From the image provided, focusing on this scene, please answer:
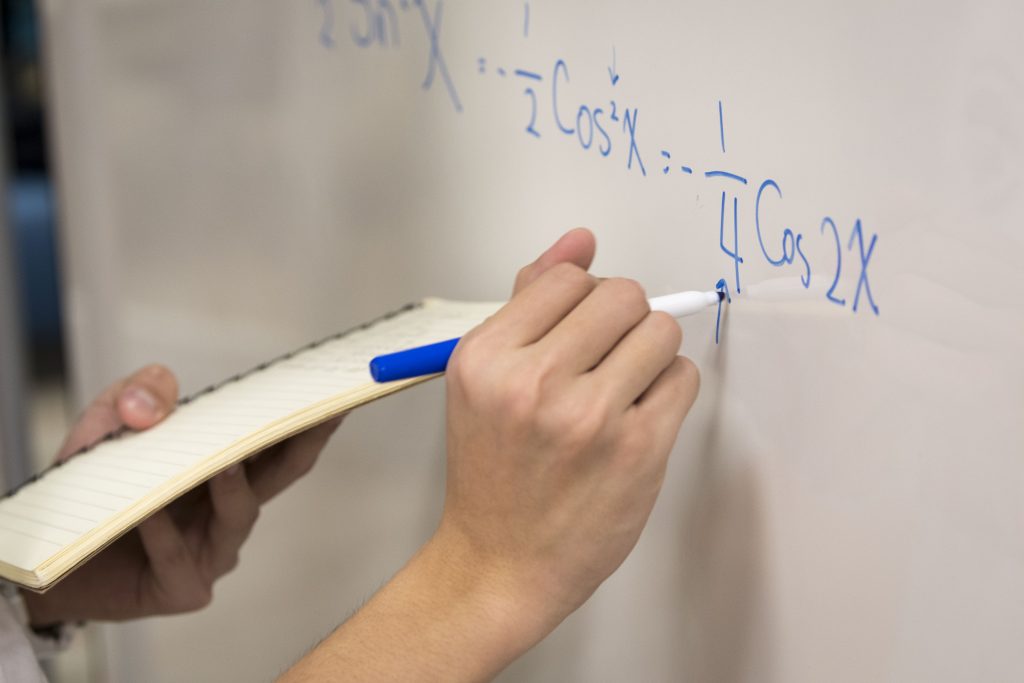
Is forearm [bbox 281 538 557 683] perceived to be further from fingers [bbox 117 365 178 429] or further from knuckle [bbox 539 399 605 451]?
fingers [bbox 117 365 178 429]

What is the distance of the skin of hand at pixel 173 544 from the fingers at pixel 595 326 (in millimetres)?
310

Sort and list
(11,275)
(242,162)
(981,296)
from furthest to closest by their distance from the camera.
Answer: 1. (11,275)
2. (242,162)
3. (981,296)

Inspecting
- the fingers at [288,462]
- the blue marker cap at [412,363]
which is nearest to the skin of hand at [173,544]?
the fingers at [288,462]

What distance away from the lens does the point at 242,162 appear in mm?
775

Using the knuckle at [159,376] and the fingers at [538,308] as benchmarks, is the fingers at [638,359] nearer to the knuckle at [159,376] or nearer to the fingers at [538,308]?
the fingers at [538,308]

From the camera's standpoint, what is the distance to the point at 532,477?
15.5 inches

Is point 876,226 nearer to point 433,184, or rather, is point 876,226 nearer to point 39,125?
point 433,184

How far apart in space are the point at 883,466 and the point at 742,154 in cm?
14

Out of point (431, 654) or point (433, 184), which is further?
point (433, 184)

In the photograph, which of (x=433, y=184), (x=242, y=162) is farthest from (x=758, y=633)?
(x=242, y=162)

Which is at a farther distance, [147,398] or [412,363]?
[147,398]

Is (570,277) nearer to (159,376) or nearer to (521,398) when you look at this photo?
(521,398)

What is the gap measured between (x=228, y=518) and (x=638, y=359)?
0.41 m

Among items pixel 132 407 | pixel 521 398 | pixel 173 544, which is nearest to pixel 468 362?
pixel 521 398
